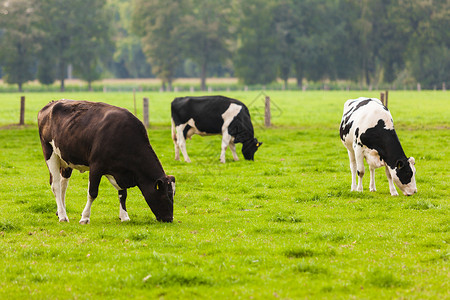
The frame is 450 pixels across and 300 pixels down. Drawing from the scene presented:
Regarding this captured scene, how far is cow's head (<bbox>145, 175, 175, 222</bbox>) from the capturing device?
10.7 metres

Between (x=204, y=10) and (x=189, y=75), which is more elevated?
(x=204, y=10)

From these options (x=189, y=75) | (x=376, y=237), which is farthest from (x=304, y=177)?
(x=189, y=75)

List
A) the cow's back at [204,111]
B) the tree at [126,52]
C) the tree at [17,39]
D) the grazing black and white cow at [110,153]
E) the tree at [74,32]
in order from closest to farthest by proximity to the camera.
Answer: the grazing black and white cow at [110,153], the cow's back at [204,111], the tree at [17,39], the tree at [74,32], the tree at [126,52]

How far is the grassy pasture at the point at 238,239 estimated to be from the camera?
7.49 m

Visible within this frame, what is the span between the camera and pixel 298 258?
8.67m

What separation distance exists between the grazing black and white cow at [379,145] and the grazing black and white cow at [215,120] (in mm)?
6053

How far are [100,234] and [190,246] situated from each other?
1.70 metres

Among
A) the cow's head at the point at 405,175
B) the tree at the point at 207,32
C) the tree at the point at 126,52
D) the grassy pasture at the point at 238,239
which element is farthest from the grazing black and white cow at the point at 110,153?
the tree at the point at 126,52

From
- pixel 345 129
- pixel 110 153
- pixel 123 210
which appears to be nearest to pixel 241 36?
pixel 345 129

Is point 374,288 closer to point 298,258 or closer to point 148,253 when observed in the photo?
point 298,258

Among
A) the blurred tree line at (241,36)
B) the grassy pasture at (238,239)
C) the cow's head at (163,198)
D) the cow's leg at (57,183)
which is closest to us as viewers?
the grassy pasture at (238,239)

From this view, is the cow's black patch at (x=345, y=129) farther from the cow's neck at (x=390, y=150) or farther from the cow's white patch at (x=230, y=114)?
the cow's white patch at (x=230, y=114)

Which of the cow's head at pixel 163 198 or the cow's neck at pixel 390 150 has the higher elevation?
the cow's neck at pixel 390 150

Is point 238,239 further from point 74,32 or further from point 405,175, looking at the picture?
point 74,32
